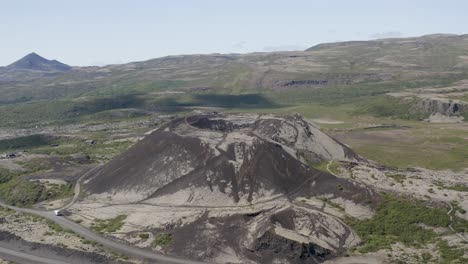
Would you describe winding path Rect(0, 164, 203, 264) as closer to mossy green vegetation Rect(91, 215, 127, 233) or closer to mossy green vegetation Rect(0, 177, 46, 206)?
mossy green vegetation Rect(91, 215, 127, 233)

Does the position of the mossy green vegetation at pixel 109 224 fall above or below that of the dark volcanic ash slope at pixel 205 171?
below

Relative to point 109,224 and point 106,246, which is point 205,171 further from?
point 106,246

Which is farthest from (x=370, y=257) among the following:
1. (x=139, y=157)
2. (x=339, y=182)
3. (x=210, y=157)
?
(x=139, y=157)

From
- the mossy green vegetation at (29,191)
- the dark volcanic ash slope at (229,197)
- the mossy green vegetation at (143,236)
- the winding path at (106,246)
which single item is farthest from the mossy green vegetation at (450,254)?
the mossy green vegetation at (29,191)

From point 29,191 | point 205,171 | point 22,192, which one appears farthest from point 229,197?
point 22,192

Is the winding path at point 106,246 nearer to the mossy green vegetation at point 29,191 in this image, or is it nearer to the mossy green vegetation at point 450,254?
the mossy green vegetation at point 29,191

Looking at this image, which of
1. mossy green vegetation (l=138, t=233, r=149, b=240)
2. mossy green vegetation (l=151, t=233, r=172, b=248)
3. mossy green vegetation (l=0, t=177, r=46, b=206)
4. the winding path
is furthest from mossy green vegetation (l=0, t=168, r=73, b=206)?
mossy green vegetation (l=151, t=233, r=172, b=248)
